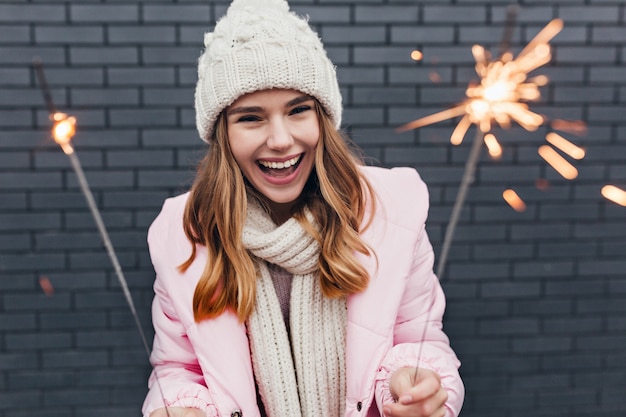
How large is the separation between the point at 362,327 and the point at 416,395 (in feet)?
0.98

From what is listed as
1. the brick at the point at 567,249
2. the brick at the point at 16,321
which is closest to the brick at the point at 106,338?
the brick at the point at 16,321

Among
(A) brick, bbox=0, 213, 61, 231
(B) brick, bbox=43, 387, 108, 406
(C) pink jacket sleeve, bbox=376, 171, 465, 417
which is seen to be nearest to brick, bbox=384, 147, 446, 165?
(C) pink jacket sleeve, bbox=376, 171, 465, 417

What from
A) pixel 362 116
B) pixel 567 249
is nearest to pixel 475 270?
pixel 567 249

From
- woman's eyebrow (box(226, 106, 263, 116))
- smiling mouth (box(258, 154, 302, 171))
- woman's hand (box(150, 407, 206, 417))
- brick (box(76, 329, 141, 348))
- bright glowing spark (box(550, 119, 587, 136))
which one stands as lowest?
brick (box(76, 329, 141, 348))

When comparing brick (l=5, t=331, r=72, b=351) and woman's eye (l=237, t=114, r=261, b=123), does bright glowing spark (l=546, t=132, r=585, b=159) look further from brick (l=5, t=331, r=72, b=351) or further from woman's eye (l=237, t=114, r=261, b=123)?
brick (l=5, t=331, r=72, b=351)

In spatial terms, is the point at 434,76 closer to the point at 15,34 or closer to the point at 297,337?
the point at 297,337

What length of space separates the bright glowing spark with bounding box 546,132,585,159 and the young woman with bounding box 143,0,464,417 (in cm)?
157

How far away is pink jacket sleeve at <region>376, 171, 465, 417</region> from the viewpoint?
1.85m

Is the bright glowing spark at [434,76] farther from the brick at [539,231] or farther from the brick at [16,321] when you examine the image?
the brick at [16,321]

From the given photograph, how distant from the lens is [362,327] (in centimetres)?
187

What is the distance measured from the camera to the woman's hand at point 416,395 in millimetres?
1630

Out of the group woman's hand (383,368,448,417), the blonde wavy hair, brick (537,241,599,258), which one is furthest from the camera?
brick (537,241,599,258)

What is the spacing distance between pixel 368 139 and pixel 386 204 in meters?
1.31

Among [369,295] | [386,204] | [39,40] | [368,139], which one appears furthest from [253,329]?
[39,40]
